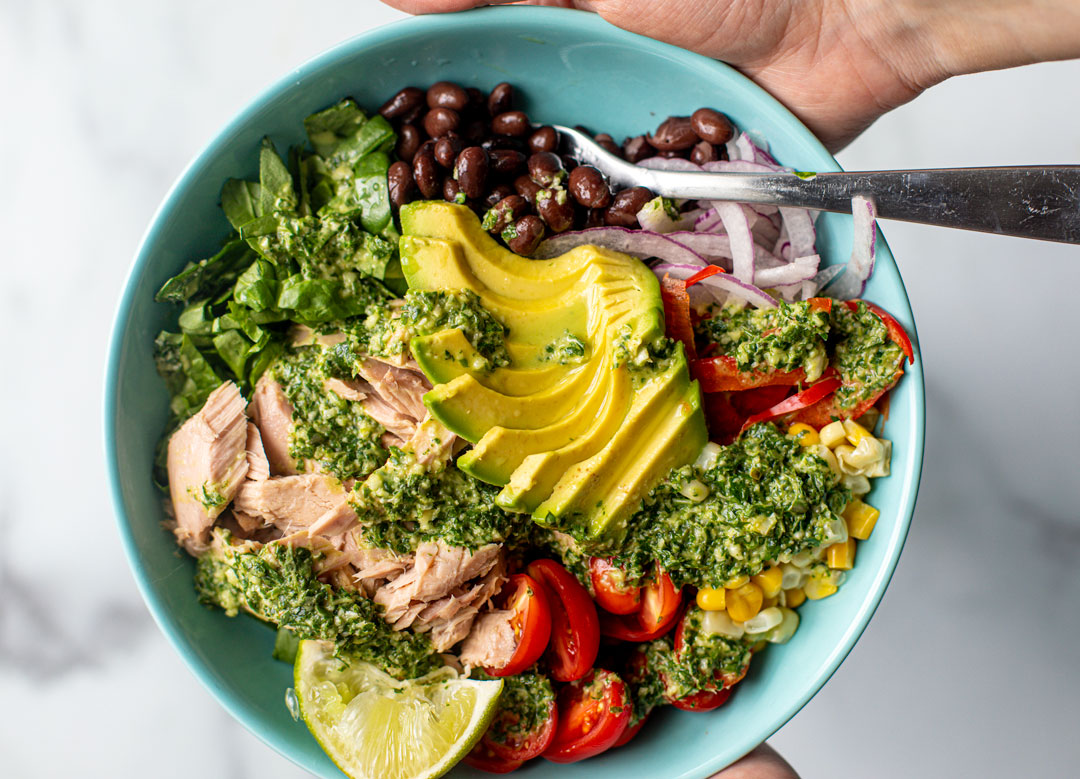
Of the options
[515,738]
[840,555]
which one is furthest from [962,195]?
[515,738]

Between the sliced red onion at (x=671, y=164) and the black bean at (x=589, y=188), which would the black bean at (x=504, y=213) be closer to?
the black bean at (x=589, y=188)

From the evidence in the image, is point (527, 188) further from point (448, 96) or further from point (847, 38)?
point (847, 38)

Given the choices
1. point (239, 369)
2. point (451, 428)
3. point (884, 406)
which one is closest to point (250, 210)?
point (239, 369)

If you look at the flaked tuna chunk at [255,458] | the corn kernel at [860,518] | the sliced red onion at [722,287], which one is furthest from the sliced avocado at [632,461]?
the flaked tuna chunk at [255,458]

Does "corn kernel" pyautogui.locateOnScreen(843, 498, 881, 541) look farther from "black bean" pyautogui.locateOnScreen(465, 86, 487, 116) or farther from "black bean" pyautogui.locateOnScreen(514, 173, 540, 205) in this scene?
"black bean" pyautogui.locateOnScreen(465, 86, 487, 116)

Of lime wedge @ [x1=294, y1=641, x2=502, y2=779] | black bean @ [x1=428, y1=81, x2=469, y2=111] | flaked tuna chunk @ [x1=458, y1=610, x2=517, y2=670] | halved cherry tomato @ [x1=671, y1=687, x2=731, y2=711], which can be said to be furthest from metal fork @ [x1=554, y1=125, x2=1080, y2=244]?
lime wedge @ [x1=294, y1=641, x2=502, y2=779]
